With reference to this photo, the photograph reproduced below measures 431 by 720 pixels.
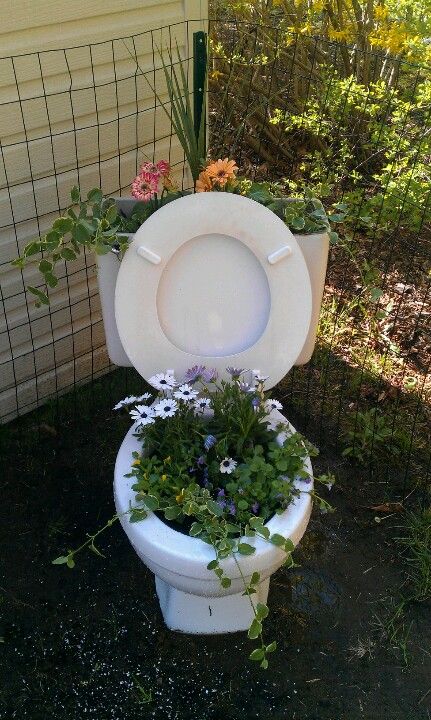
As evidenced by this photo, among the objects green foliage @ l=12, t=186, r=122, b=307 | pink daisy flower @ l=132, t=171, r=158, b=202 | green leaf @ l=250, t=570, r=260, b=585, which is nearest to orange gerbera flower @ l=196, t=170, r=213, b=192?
pink daisy flower @ l=132, t=171, r=158, b=202

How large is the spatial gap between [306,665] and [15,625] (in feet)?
2.34

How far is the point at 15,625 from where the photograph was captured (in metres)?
1.89

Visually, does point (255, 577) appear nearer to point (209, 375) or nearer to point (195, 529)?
point (195, 529)

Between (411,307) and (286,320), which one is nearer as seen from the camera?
(286,320)

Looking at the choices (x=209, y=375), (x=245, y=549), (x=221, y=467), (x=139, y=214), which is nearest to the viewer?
(x=245, y=549)

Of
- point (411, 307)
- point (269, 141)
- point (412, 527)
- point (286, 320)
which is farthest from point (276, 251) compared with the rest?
point (269, 141)

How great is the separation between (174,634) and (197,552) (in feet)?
1.58

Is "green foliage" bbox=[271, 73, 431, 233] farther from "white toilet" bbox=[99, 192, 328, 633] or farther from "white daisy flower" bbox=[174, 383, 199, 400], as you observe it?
"white daisy flower" bbox=[174, 383, 199, 400]

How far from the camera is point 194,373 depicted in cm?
174

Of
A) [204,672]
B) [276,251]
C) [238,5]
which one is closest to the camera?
[276,251]

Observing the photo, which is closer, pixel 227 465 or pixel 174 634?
pixel 227 465

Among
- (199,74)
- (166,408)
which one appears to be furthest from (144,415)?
(199,74)

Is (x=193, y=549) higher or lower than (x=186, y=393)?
lower

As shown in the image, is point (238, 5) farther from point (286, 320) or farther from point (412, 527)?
point (412, 527)
